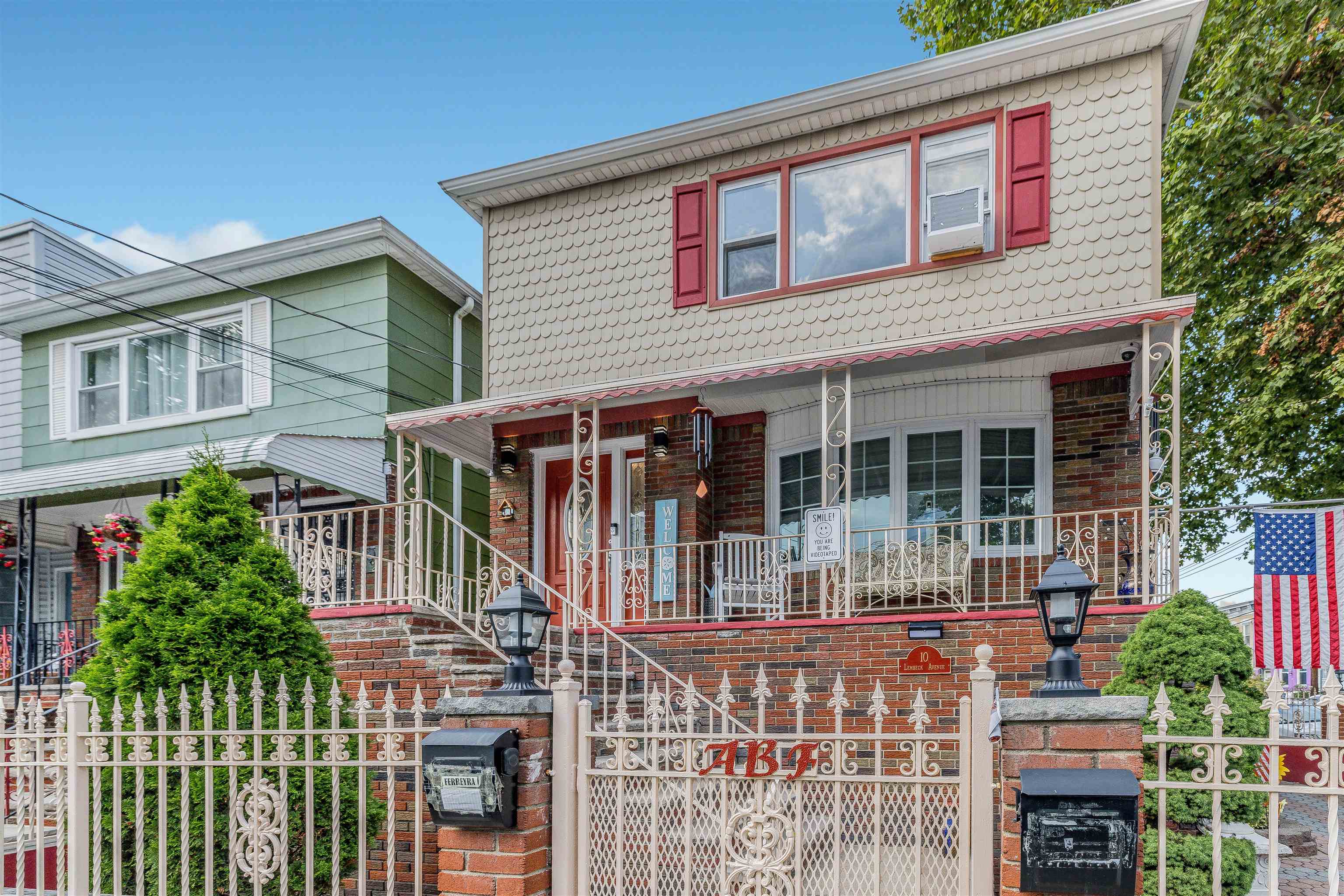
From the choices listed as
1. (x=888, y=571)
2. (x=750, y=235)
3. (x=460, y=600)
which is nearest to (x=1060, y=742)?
(x=888, y=571)

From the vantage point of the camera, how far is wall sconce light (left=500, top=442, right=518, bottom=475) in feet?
36.8

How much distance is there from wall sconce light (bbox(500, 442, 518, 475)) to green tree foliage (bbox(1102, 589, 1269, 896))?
7572 mm

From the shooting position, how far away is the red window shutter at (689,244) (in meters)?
10.5

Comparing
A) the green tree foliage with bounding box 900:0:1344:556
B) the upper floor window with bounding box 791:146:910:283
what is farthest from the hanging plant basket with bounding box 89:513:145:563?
the green tree foliage with bounding box 900:0:1344:556

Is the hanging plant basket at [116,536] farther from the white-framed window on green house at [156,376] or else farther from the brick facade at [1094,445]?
the brick facade at [1094,445]

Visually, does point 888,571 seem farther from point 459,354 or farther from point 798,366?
point 459,354

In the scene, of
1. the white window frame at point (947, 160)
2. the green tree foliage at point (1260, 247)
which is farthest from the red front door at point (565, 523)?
the green tree foliage at point (1260, 247)

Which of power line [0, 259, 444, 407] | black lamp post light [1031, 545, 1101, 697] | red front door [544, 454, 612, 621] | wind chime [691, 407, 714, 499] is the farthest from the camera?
power line [0, 259, 444, 407]

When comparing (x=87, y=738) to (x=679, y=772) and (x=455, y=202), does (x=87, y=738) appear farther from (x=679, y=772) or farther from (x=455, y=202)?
(x=455, y=202)

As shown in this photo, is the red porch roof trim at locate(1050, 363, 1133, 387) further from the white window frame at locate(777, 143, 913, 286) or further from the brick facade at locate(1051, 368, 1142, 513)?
the white window frame at locate(777, 143, 913, 286)

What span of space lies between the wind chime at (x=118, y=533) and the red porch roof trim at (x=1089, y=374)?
9.84m

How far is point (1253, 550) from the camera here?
28.3 feet

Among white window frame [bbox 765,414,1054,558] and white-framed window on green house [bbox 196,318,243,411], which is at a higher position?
white-framed window on green house [bbox 196,318,243,411]

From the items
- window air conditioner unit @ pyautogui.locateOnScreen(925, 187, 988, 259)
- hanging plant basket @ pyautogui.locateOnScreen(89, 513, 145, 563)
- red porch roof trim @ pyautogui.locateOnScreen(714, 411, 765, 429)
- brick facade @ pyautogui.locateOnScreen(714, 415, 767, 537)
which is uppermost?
window air conditioner unit @ pyautogui.locateOnScreen(925, 187, 988, 259)
